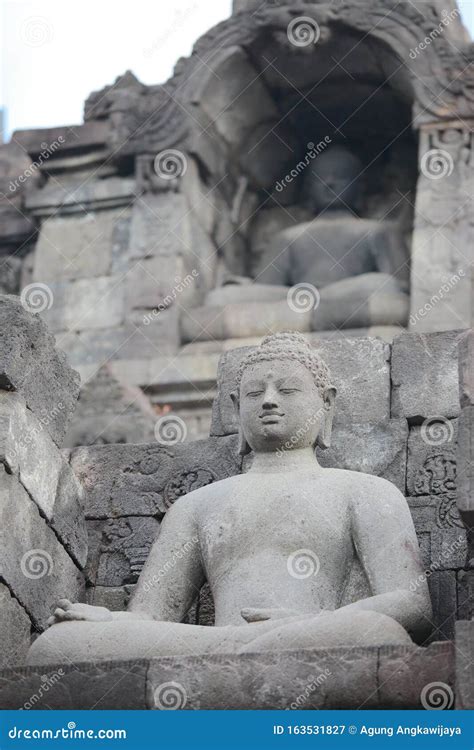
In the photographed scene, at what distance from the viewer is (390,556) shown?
36.6 feet

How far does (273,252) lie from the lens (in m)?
20.6

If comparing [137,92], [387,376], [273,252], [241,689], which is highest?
[137,92]

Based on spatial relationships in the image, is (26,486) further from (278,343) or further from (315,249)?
(315,249)

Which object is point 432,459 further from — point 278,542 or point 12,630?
point 12,630

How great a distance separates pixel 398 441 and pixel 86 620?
300cm

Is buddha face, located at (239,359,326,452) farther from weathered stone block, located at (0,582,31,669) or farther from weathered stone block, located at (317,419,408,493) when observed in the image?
weathered stone block, located at (0,582,31,669)

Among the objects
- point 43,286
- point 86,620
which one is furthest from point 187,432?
point 86,620

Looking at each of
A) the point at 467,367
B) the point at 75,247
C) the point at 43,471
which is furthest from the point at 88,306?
the point at 467,367

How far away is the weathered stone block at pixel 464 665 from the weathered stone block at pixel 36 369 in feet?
12.1
